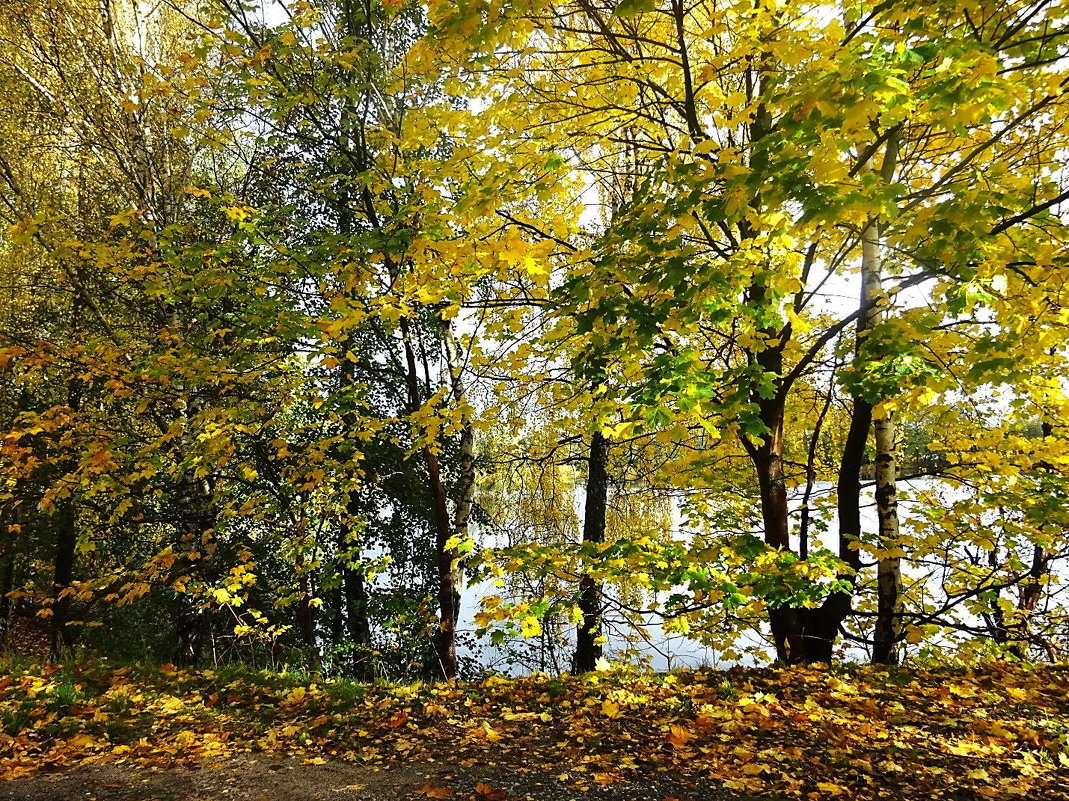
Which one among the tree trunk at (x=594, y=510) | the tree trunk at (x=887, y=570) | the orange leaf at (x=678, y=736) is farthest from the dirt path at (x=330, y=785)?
the tree trunk at (x=594, y=510)

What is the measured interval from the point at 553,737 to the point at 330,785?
1.49 m

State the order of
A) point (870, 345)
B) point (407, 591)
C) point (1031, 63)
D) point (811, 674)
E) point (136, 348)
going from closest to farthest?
point (1031, 63), point (870, 345), point (811, 674), point (136, 348), point (407, 591)

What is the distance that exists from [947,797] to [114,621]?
48.3 feet

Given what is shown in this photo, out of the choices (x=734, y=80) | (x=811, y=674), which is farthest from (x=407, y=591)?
(x=734, y=80)

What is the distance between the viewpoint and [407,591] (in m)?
9.38

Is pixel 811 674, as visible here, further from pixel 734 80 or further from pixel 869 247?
pixel 734 80

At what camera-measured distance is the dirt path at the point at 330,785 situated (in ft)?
10.0

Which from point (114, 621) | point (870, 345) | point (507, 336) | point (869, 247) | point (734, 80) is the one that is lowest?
point (114, 621)

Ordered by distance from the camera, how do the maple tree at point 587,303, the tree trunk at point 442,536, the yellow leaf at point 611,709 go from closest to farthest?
the maple tree at point 587,303 < the yellow leaf at point 611,709 < the tree trunk at point 442,536

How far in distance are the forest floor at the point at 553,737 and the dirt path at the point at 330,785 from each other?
1 cm

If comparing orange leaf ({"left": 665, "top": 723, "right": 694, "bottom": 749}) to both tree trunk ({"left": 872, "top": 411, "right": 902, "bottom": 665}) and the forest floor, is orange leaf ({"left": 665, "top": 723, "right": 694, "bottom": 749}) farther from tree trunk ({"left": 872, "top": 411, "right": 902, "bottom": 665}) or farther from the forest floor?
tree trunk ({"left": 872, "top": 411, "right": 902, "bottom": 665})

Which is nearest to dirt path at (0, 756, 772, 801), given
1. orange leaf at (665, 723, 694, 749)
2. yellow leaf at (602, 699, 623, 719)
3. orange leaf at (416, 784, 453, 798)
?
orange leaf at (416, 784, 453, 798)

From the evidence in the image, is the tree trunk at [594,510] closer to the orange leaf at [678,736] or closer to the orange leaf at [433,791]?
the orange leaf at [678,736]

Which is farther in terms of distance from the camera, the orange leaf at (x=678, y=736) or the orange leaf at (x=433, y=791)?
the orange leaf at (x=678, y=736)
